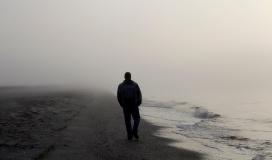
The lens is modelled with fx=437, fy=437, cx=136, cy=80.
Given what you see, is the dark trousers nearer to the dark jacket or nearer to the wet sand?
the dark jacket

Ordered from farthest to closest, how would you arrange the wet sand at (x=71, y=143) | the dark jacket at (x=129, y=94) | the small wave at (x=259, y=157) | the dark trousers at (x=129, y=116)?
the dark trousers at (x=129, y=116) → the dark jacket at (x=129, y=94) → the small wave at (x=259, y=157) → the wet sand at (x=71, y=143)

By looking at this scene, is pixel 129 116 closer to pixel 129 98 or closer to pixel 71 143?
pixel 129 98

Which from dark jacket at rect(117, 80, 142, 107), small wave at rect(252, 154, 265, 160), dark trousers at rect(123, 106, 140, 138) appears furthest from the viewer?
dark trousers at rect(123, 106, 140, 138)

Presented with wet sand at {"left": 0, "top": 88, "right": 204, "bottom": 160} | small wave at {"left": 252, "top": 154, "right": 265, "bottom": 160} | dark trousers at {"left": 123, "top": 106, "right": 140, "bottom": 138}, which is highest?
dark trousers at {"left": 123, "top": 106, "right": 140, "bottom": 138}

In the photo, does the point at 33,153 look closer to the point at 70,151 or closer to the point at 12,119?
the point at 70,151

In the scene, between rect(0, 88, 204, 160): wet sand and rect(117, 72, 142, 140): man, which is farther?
rect(117, 72, 142, 140): man

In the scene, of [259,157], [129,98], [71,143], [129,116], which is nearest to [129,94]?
[129,98]

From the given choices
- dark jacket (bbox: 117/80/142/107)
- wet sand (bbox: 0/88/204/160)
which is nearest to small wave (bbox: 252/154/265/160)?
wet sand (bbox: 0/88/204/160)

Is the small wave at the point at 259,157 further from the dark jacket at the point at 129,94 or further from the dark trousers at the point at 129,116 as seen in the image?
the dark jacket at the point at 129,94

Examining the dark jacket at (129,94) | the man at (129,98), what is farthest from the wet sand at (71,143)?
the dark jacket at (129,94)

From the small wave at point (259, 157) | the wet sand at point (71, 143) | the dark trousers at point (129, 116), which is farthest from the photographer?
the dark trousers at point (129, 116)

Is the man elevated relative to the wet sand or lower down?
elevated

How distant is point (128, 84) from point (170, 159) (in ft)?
12.4

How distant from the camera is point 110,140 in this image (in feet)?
49.3
